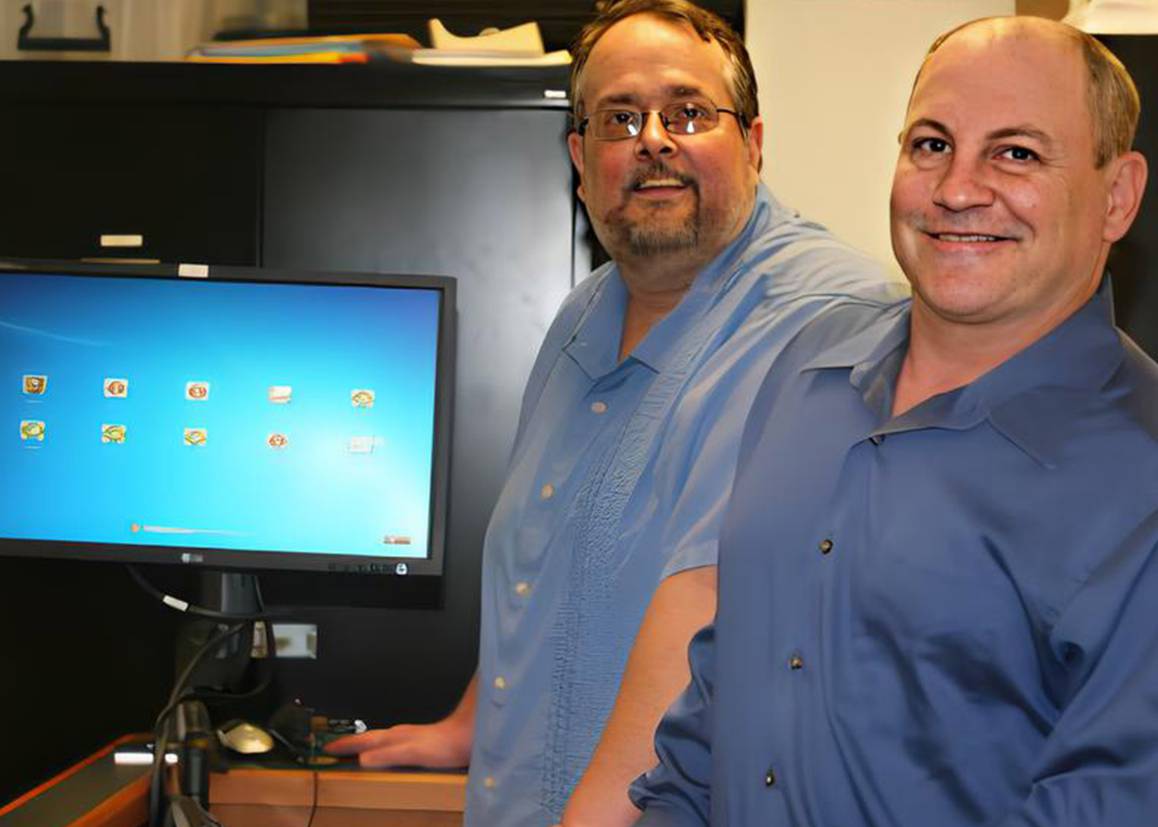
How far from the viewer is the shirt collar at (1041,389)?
3.48 ft

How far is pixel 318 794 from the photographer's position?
84.4 inches

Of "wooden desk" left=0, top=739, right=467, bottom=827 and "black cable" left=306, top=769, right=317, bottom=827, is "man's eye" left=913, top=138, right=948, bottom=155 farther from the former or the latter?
"black cable" left=306, top=769, right=317, bottom=827

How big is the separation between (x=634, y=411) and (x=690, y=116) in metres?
0.35

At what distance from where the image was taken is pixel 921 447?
3.63 feet

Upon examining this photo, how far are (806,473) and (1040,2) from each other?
1.56 m

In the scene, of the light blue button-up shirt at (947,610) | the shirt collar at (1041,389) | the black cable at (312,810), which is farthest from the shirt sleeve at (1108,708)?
the black cable at (312,810)

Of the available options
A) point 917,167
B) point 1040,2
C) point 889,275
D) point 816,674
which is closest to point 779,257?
point 889,275

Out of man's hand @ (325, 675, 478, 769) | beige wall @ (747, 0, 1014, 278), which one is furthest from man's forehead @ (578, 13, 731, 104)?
man's hand @ (325, 675, 478, 769)

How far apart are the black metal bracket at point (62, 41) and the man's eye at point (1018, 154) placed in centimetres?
183

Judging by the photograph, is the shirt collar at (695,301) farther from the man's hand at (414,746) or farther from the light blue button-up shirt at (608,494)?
the man's hand at (414,746)

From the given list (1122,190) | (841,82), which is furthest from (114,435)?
(1122,190)

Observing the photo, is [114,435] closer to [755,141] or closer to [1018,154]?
[755,141]

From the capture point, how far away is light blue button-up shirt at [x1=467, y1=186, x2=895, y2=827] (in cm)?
153

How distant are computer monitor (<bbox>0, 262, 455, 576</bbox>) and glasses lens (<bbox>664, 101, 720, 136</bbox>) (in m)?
0.60
